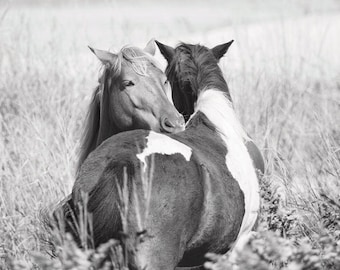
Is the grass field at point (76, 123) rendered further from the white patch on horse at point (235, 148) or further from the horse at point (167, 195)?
the horse at point (167, 195)

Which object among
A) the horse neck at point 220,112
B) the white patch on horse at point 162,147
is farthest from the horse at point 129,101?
the white patch on horse at point 162,147

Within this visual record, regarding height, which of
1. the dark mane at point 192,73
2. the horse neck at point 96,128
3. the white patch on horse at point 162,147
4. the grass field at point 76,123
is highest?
the dark mane at point 192,73

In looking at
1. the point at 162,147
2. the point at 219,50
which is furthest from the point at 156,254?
the point at 219,50

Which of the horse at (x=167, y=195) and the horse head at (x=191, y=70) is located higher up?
the horse head at (x=191, y=70)

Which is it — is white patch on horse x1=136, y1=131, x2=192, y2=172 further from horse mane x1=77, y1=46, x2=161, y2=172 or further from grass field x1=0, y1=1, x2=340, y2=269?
horse mane x1=77, y1=46, x2=161, y2=172

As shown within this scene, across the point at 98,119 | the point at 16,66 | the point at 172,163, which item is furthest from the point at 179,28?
the point at 172,163

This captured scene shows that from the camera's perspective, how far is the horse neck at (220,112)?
443 centimetres

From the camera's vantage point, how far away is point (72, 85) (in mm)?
7883

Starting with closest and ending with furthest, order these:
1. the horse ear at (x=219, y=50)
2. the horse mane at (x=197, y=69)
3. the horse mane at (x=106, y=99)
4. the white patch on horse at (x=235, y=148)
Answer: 1. the white patch on horse at (x=235, y=148)
2. the horse mane at (x=197, y=69)
3. the horse mane at (x=106, y=99)
4. the horse ear at (x=219, y=50)

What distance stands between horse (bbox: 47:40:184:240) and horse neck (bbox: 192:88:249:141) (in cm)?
24

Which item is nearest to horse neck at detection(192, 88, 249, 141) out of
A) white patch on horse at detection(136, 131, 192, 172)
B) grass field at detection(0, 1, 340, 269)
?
grass field at detection(0, 1, 340, 269)

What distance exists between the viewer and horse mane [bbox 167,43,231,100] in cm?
480

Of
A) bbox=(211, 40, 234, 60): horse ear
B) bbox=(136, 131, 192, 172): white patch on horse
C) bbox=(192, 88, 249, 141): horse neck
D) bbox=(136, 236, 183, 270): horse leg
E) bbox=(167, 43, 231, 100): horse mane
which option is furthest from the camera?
bbox=(211, 40, 234, 60): horse ear

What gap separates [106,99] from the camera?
5031 millimetres
